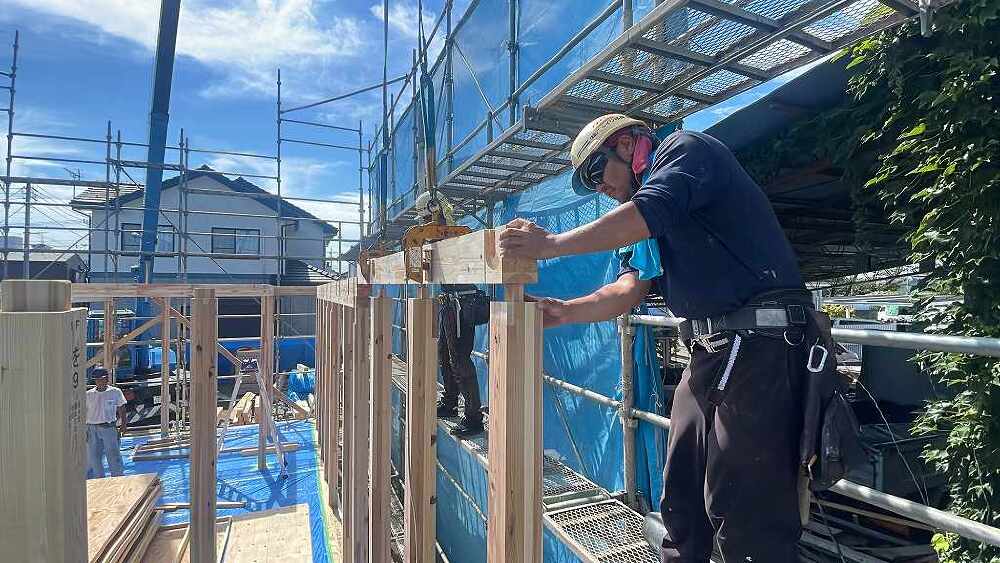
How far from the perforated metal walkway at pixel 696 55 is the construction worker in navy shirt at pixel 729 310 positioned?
1056mm

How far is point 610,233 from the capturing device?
60.5 inches

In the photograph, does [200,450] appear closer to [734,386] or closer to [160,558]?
[160,558]

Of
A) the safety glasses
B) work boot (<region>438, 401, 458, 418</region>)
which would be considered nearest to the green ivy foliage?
the safety glasses

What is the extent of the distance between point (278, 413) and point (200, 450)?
7.71 m

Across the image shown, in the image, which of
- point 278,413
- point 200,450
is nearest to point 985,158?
point 200,450

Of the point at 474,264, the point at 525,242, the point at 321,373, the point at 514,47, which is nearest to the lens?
the point at 525,242

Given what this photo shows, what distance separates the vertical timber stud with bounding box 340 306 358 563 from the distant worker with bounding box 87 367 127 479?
16.8 ft

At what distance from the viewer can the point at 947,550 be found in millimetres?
2070

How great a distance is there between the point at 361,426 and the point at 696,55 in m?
2.94

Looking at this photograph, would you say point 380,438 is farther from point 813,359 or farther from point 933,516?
point 933,516

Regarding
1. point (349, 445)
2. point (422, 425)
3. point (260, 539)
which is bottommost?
point (260, 539)

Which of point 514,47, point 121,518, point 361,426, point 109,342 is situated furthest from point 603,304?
point 109,342

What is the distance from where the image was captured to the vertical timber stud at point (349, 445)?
3.48 meters

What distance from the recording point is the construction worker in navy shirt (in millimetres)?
1562
